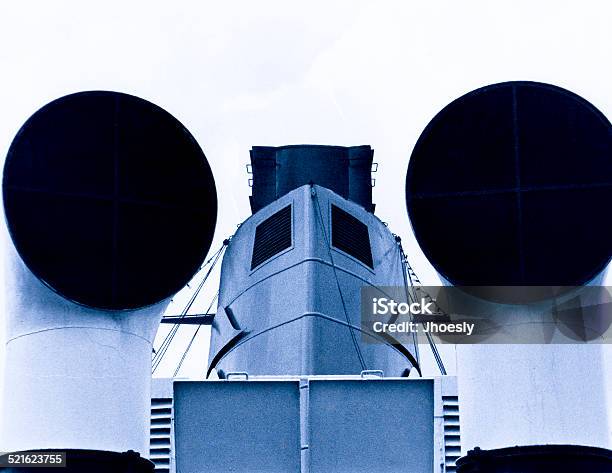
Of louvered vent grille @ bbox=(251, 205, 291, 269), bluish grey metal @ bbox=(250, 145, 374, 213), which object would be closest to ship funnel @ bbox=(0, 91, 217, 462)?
louvered vent grille @ bbox=(251, 205, 291, 269)

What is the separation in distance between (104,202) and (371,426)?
144 inches

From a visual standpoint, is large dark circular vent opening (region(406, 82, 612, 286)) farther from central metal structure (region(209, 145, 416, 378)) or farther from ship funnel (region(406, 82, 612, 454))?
central metal structure (region(209, 145, 416, 378))

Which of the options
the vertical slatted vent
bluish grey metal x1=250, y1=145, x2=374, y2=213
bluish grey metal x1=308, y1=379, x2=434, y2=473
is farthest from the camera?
bluish grey metal x1=250, y1=145, x2=374, y2=213

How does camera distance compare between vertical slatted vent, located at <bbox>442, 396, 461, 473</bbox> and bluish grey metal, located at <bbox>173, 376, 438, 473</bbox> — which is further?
vertical slatted vent, located at <bbox>442, 396, 461, 473</bbox>

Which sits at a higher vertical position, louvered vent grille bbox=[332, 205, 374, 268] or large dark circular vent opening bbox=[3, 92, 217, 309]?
louvered vent grille bbox=[332, 205, 374, 268]

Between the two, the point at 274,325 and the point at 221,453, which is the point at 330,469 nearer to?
the point at 221,453

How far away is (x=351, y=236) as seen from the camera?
52.1 ft

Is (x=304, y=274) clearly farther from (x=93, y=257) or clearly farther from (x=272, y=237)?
(x=93, y=257)

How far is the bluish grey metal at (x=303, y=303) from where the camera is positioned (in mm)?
14070

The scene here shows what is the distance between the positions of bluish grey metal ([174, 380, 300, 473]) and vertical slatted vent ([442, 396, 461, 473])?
159 cm

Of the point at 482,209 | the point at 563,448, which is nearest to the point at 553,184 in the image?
the point at 482,209

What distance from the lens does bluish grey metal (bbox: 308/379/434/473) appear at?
11719mm

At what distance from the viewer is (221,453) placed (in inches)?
463

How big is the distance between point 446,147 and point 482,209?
0.72m
